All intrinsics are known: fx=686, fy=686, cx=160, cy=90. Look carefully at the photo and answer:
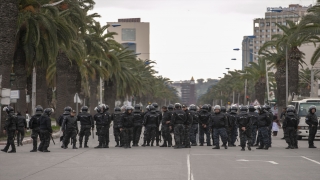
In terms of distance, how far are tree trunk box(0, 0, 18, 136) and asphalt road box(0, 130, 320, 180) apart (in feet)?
36.4

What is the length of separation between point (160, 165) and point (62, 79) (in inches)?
1228

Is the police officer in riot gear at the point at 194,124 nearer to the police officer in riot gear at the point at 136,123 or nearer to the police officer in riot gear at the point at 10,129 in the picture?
the police officer in riot gear at the point at 136,123

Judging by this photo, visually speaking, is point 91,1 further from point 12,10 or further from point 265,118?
point 265,118

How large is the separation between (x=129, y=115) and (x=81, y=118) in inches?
76.3

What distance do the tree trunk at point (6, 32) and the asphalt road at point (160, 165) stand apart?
36.4 feet

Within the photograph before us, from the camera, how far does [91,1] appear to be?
1767 inches

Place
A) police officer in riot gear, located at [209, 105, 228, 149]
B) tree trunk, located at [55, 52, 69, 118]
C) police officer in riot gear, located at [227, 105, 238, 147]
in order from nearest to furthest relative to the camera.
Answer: police officer in riot gear, located at [209, 105, 228, 149] < police officer in riot gear, located at [227, 105, 238, 147] < tree trunk, located at [55, 52, 69, 118]

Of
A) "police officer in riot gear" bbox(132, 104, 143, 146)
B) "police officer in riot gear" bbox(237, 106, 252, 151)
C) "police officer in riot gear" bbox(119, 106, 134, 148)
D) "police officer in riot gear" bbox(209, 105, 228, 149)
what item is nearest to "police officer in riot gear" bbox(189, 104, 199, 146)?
"police officer in riot gear" bbox(132, 104, 143, 146)

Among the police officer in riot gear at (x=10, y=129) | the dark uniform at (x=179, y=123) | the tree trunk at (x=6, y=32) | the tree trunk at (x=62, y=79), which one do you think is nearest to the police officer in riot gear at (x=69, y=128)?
the police officer in riot gear at (x=10, y=129)

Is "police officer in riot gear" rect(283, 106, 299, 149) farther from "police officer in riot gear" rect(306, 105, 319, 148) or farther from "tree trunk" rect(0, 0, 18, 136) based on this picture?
"tree trunk" rect(0, 0, 18, 136)

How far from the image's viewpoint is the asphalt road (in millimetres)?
15766

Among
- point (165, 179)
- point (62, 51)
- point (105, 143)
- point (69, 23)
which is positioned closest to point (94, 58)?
point (62, 51)

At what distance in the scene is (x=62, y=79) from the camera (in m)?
48.9

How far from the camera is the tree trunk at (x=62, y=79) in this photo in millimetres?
48531
